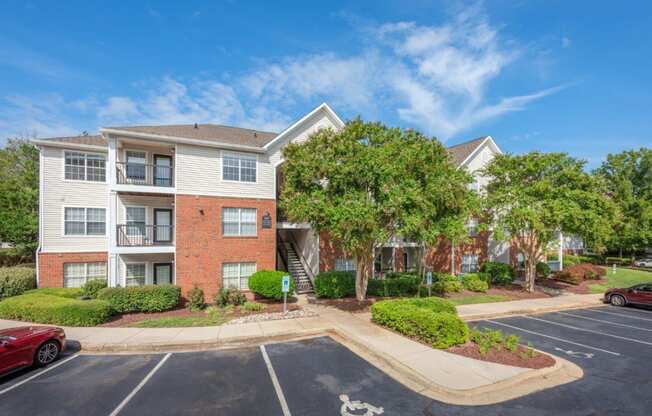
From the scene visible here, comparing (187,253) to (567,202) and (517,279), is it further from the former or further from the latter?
(517,279)

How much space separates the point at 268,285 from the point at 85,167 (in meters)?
13.1

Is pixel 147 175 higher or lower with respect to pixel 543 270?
higher

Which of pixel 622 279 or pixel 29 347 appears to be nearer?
pixel 29 347

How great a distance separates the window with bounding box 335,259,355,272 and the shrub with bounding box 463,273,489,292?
7.81 metres

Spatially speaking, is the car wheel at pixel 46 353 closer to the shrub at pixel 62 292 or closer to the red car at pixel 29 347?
the red car at pixel 29 347

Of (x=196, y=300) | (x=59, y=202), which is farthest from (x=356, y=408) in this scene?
(x=59, y=202)

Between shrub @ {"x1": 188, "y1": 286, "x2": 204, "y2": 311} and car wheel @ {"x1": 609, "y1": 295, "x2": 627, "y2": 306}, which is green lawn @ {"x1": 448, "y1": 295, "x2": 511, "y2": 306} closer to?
car wheel @ {"x1": 609, "y1": 295, "x2": 627, "y2": 306}

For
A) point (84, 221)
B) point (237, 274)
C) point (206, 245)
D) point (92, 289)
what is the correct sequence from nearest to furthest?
point (92, 289) → point (206, 245) → point (237, 274) → point (84, 221)

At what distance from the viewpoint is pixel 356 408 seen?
6156 mm

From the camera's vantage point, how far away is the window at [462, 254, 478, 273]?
2345 centimetres

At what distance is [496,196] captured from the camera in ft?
63.3

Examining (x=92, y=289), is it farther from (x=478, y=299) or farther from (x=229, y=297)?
(x=478, y=299)

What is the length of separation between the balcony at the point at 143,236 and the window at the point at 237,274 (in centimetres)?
327

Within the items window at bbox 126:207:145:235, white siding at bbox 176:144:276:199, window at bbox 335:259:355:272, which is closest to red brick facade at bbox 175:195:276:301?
white siding at bbox 176:144:276:199
